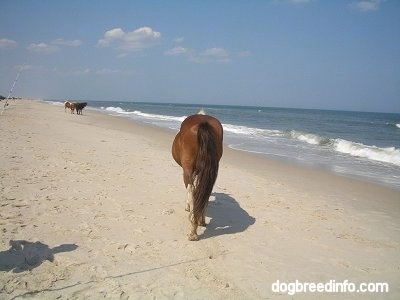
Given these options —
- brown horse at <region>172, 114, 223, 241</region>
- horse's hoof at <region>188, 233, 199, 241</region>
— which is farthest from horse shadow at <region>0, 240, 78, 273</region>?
brown horse at <region>172, 114, 223, 241</region>

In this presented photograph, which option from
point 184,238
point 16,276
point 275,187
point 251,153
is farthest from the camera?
point 251,153

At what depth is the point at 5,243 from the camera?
3.97m

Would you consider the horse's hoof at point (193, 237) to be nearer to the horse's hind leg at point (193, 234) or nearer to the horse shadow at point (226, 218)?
the horse's hind leg at point (193, 234)

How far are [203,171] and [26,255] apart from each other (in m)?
2.40

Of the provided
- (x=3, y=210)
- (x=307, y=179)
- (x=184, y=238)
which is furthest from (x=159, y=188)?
(x=307, y=179)

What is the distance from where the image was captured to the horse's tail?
4672 mm

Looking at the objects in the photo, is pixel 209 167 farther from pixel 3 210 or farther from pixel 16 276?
pixel 3 210

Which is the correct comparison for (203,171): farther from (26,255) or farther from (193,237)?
(26,255)

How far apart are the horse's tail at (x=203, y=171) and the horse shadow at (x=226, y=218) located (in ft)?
1.69

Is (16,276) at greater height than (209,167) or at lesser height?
lesser

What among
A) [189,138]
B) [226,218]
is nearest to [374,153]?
[226,218]

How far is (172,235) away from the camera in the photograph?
188 inches

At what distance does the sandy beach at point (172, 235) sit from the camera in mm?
3479

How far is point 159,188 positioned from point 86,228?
2.57 m
